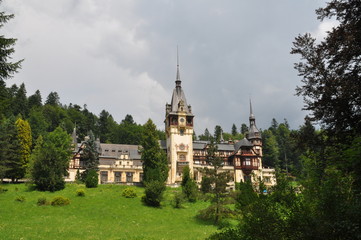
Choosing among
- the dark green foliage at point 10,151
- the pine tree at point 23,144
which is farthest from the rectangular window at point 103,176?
the dark green foliage at point 10,151

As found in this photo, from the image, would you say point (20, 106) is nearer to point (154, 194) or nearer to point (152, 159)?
point (152, 159)

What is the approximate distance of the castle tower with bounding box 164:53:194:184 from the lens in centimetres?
6675

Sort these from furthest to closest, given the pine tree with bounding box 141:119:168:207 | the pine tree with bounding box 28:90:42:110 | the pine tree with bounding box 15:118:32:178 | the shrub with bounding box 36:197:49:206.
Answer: the pine tree with bounding box 28:90:42:110
the pine tree with bounding box 15:118:32:178
the pine tree with bounding box 141:119:168:207
the shrub with bounding box 36:197:49:206

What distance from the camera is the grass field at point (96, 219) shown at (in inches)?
1022

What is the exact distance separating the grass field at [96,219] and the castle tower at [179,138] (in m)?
20.5

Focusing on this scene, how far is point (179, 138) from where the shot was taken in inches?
2707

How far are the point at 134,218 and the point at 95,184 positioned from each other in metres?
19.8

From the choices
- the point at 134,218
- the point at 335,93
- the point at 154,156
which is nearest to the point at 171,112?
the point at 154,156

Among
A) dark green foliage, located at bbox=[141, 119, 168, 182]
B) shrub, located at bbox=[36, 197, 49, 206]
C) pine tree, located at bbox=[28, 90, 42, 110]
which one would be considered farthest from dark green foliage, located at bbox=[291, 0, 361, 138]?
pine tree, located at bbox=[28, 90, 42, 110]

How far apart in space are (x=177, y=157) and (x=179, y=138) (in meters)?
4.28

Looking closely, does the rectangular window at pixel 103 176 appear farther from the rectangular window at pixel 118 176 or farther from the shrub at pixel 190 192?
the shrub at pixel 190 192

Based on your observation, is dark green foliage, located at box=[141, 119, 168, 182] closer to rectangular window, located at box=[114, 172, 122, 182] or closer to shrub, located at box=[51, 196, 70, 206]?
rectangular window, located at box=[114, 172, 122, 182]

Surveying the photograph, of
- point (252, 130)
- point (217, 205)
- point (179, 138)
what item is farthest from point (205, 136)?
point (217, 205)

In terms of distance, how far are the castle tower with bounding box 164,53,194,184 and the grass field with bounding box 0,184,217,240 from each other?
20.5m
